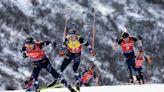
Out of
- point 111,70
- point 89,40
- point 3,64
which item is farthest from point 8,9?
point 111,70

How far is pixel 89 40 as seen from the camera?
6.99 m

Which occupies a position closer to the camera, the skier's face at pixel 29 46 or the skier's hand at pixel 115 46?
the skier's face at pixel 29 46

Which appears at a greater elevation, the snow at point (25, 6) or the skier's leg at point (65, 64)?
the snow at point (25, 6)

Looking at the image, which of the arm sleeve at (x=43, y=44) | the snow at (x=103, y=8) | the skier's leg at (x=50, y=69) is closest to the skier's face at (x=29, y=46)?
the arm sleeve at (x=43, y=44)

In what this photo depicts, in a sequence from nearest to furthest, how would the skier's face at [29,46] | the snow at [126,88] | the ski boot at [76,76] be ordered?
the snow at [126,88]
the skier's face at [29,46]
the ski boot at [76,76]

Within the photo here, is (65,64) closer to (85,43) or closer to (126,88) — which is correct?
(85,43)

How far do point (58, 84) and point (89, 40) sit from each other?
0.77 m

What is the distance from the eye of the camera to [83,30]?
6.99 m

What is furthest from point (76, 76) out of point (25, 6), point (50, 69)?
point (25, 6)

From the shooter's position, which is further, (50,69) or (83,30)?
(83,30)

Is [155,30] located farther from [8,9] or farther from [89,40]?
[8,9]

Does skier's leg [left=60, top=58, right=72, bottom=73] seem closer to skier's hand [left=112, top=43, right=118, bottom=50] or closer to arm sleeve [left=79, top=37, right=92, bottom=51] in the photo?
arm sleeve [left=79, top=37, right=92, bottom=51]

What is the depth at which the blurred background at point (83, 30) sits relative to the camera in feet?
22.6

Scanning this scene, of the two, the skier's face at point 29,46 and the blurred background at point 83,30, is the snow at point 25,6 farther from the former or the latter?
the skier's face at point 29,46
